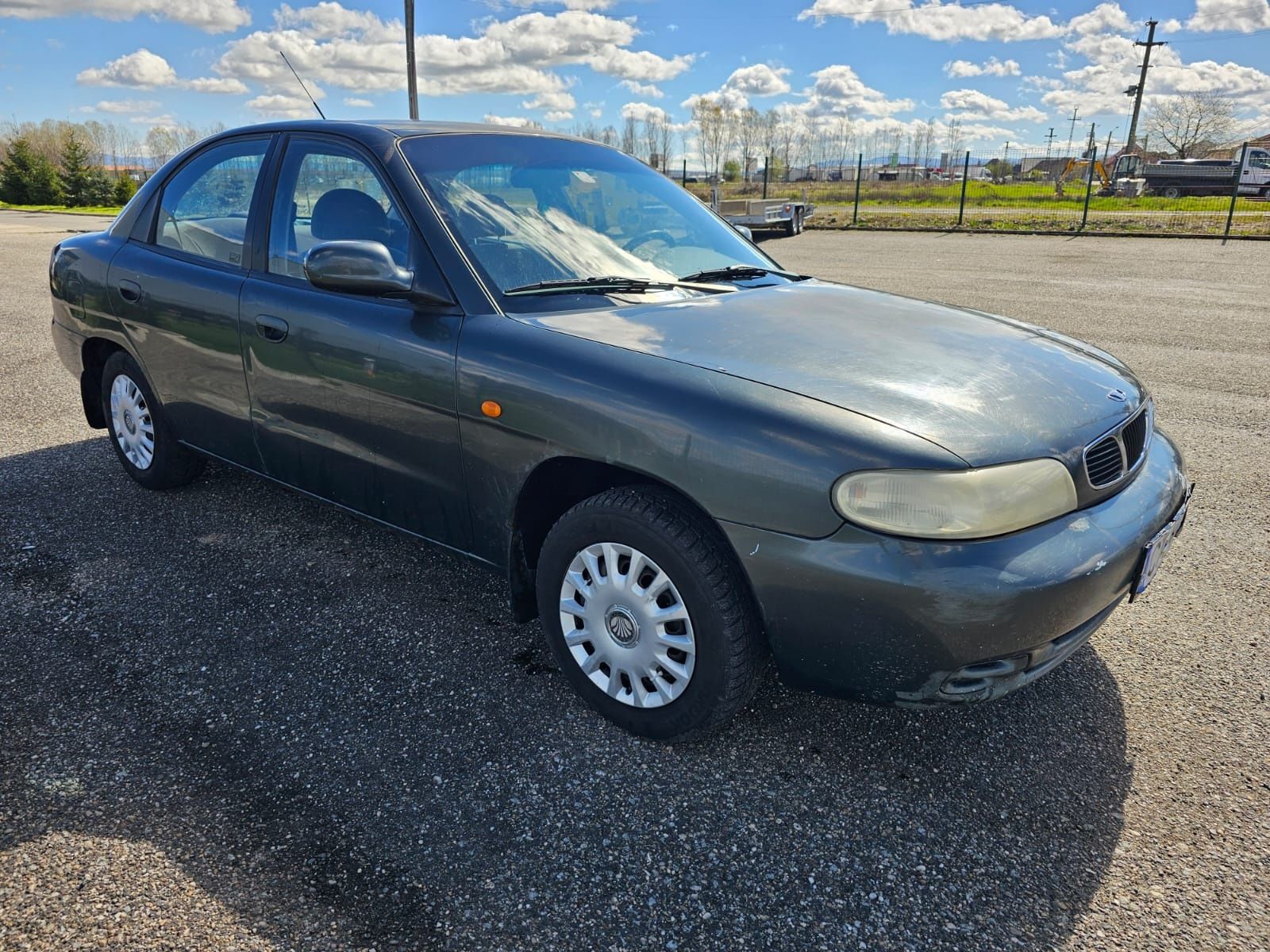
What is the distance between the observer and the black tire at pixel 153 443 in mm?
4039

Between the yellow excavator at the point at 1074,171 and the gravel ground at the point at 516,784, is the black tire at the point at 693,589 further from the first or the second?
the yellow excavator at the point at 1074,171

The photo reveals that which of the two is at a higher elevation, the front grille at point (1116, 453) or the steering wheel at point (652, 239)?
the steering wheel at point (652, 239)

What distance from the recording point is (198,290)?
3.52 metres

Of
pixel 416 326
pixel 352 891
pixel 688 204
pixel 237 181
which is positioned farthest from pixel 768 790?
pixel 237 181

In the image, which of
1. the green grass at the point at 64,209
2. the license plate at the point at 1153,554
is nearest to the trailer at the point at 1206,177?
the license plate at the point at 1153,554

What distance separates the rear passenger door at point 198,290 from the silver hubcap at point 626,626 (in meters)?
1.72

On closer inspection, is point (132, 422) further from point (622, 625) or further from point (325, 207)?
point (622, 625)

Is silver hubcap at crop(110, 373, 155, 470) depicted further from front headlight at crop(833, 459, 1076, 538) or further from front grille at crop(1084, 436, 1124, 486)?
front grille at crop(1084, 436, 1124, 486)

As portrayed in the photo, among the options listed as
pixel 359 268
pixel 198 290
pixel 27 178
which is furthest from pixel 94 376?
pixel 27 178

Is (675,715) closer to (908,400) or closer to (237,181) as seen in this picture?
(908,400)

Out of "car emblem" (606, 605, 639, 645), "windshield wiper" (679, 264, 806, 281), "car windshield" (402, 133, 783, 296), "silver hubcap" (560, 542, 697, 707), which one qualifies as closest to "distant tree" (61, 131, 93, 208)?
"car windshield" (402, 133, 783, 296)

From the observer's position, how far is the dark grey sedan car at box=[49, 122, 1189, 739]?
2037 mm

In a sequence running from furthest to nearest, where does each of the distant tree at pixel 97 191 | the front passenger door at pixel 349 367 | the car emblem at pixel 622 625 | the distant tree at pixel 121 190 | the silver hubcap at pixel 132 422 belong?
the distant tree at pixel 97 191
the distant tree at pixel 121 190
the silver hubcap at pixel 132 422
the front passenger door at pixel 349 367
the car emblem at pixel 622 625

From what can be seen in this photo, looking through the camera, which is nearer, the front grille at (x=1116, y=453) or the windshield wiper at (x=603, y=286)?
the front grille at (x=1116, y=453)
